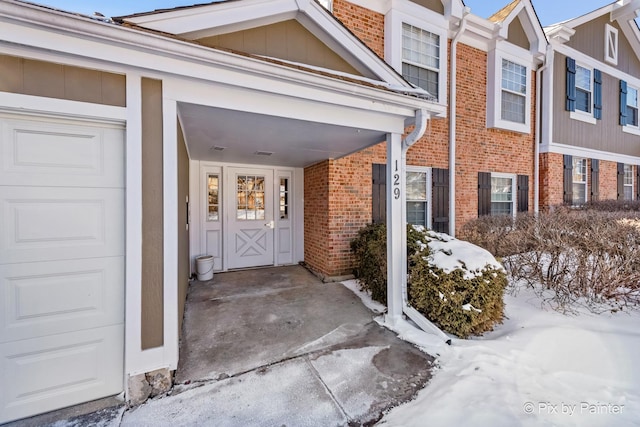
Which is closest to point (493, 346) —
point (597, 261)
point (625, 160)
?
point (597, 261)

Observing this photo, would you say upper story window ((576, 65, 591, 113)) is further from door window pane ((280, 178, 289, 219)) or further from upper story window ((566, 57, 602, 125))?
door window pane ((280, 178, 289, 219))

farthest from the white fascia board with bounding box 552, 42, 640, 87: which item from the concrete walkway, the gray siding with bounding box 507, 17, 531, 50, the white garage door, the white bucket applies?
the white garage door

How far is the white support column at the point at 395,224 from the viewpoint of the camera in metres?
3.49

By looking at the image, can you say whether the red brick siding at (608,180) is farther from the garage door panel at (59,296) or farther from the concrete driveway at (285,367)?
the garage door panel at (59,296)

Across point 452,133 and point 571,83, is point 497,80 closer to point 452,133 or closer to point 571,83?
point 452,133

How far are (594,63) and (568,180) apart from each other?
13.2 ft

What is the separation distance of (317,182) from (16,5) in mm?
4521

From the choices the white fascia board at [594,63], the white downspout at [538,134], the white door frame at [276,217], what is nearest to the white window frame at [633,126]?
the white fascia board at [594,63]

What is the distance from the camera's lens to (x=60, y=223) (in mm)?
2104

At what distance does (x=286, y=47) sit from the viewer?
9.87 ft

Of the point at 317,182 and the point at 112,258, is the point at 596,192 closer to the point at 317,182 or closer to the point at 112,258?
the point at 317,182

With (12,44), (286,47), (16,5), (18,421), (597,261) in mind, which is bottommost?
(18,421)

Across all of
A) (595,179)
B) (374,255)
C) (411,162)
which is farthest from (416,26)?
(595,179)

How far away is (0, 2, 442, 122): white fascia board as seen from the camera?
6.14 feet
